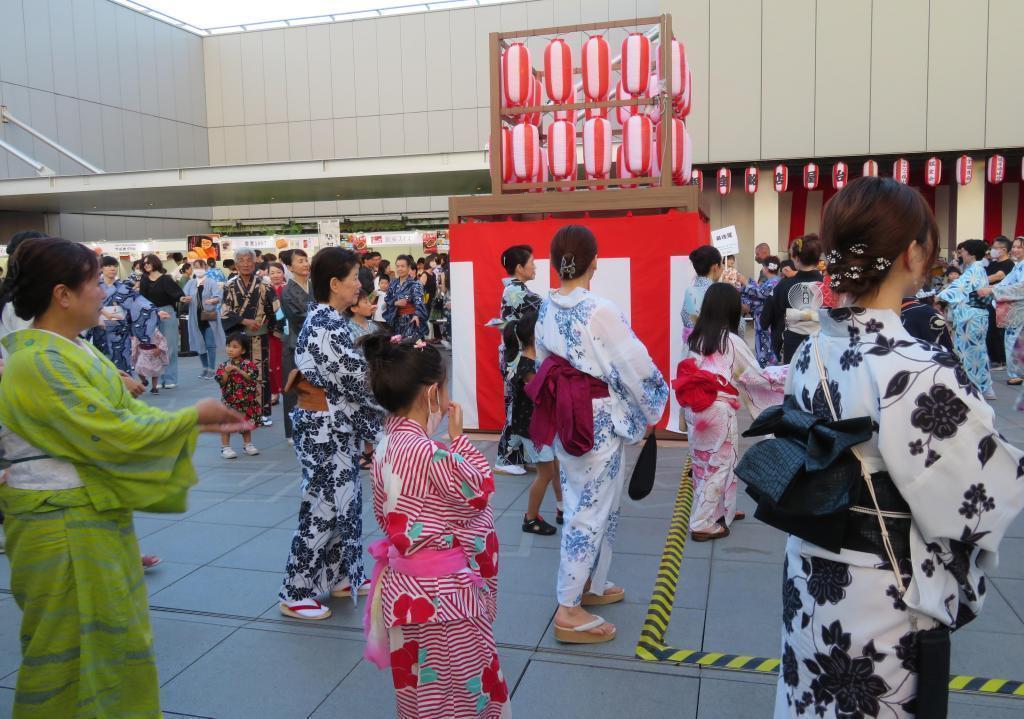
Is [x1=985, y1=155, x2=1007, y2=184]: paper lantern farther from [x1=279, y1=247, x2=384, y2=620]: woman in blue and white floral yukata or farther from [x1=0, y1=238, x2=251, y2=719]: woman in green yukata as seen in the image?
[x1=0, y1=238, x2=251, y2=719]: woman in green yukata

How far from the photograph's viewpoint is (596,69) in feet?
23.4

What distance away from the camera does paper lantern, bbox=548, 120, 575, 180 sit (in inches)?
278

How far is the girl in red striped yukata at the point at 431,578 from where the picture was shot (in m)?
2.14

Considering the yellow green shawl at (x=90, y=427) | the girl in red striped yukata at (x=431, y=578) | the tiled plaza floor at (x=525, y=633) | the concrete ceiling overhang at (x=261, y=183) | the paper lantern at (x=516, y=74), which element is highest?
the concrete ceiling overhang at (x=261, y=183)

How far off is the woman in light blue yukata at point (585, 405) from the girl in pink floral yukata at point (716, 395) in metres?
1.10

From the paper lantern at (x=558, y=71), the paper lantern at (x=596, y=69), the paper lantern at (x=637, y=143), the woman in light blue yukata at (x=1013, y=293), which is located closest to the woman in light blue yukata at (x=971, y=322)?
the woman in light blue yukata at (x=1013, y=293)

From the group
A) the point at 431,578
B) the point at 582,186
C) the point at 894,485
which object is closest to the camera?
the point at 894,485

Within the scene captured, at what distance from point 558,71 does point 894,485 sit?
Answer: 6523 mm

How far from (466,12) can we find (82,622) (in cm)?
2609

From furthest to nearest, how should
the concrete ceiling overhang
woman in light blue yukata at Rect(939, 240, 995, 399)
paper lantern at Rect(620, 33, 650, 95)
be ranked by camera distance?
the concrete ceiling overhang → woman in light blue yukata at Rect(939, 240, 995, 399) → paper lantern at Rect(620, 33, 650, 95)

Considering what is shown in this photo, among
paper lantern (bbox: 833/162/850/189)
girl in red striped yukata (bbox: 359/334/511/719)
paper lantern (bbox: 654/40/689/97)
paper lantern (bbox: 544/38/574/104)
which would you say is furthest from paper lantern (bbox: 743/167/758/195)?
girl in red striped yukata (bbox: 359/334/511/719)

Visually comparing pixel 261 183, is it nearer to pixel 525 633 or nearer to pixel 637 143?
pixel 637 143

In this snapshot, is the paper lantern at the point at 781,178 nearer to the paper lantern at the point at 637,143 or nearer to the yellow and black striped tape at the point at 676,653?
the paper lantern at the point at 637,143

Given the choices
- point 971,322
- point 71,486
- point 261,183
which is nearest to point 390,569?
point 71,486
